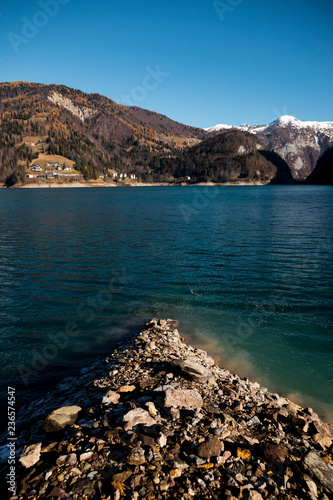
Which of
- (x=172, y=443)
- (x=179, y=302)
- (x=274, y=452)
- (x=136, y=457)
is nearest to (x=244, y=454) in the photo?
(x=274, y=452)

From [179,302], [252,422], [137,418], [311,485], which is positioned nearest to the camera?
[311,485]

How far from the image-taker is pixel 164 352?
12.7 metres

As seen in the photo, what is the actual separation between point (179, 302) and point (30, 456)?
1462 centimetres

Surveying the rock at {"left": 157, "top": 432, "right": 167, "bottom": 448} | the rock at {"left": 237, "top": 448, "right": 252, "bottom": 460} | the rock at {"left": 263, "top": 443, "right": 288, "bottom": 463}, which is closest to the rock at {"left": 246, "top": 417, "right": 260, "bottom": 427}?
the rock at {"left": 263, "top": 443, "right": 288, "bottom": 463}

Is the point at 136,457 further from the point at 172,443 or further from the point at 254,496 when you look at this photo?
the point at 254,496

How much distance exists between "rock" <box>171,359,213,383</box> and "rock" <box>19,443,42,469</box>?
5.16 meters

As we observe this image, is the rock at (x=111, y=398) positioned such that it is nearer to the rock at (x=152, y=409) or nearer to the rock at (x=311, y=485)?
the rock at (x=152, y=409)

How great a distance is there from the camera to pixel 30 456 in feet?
20.6

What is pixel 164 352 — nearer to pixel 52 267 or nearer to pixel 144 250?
pixel 52 267

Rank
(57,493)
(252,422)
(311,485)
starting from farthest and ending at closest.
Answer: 1. (252,422)
2. (311,485)
3. (57,493)

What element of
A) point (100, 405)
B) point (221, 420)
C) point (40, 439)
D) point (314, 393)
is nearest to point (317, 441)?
point (221, 420)

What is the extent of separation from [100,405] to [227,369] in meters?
6.60

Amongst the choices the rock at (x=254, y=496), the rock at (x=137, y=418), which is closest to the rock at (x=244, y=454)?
the rock at (x=254, y=496)

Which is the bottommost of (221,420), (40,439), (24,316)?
(24,316)
